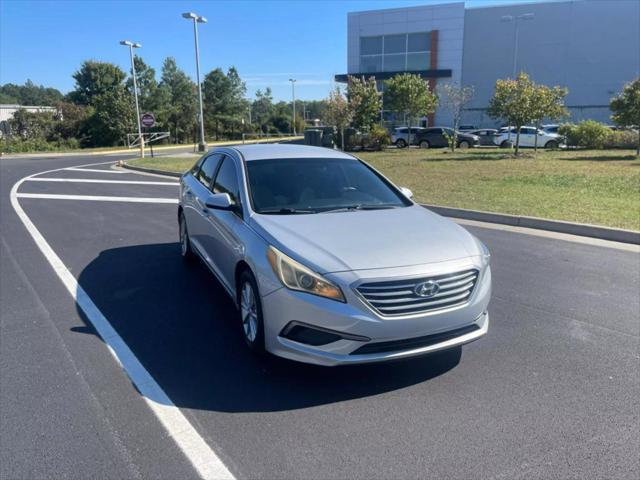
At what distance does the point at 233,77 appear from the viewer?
59.4 meters

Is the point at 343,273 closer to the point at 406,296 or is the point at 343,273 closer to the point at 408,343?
the point at 406,296

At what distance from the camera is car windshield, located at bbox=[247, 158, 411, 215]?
4.29 meters

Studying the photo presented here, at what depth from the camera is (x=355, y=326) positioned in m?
3.05

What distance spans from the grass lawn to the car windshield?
5.43 meters

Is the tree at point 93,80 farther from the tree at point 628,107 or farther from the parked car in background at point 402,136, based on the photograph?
the tree at point 628,107

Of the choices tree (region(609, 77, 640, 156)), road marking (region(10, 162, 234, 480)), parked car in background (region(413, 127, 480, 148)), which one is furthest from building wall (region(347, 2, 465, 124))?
road marking (region(10, 162, 234, 480))

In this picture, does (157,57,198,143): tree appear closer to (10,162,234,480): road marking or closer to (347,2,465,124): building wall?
(347,2,465,124): building wall

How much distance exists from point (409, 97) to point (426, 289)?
1068 inches

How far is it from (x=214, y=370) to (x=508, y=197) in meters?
9.31

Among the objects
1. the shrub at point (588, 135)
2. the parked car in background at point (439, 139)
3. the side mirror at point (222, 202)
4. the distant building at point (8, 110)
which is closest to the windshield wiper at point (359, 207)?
the side mirror at point (222, 202)

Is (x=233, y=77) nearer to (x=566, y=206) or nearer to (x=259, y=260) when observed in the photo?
(x=566, y=206)

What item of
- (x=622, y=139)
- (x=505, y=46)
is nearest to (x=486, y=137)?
(x=622, y=139)

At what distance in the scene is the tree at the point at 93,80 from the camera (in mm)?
56750

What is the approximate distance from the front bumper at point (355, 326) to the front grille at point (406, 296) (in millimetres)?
42
